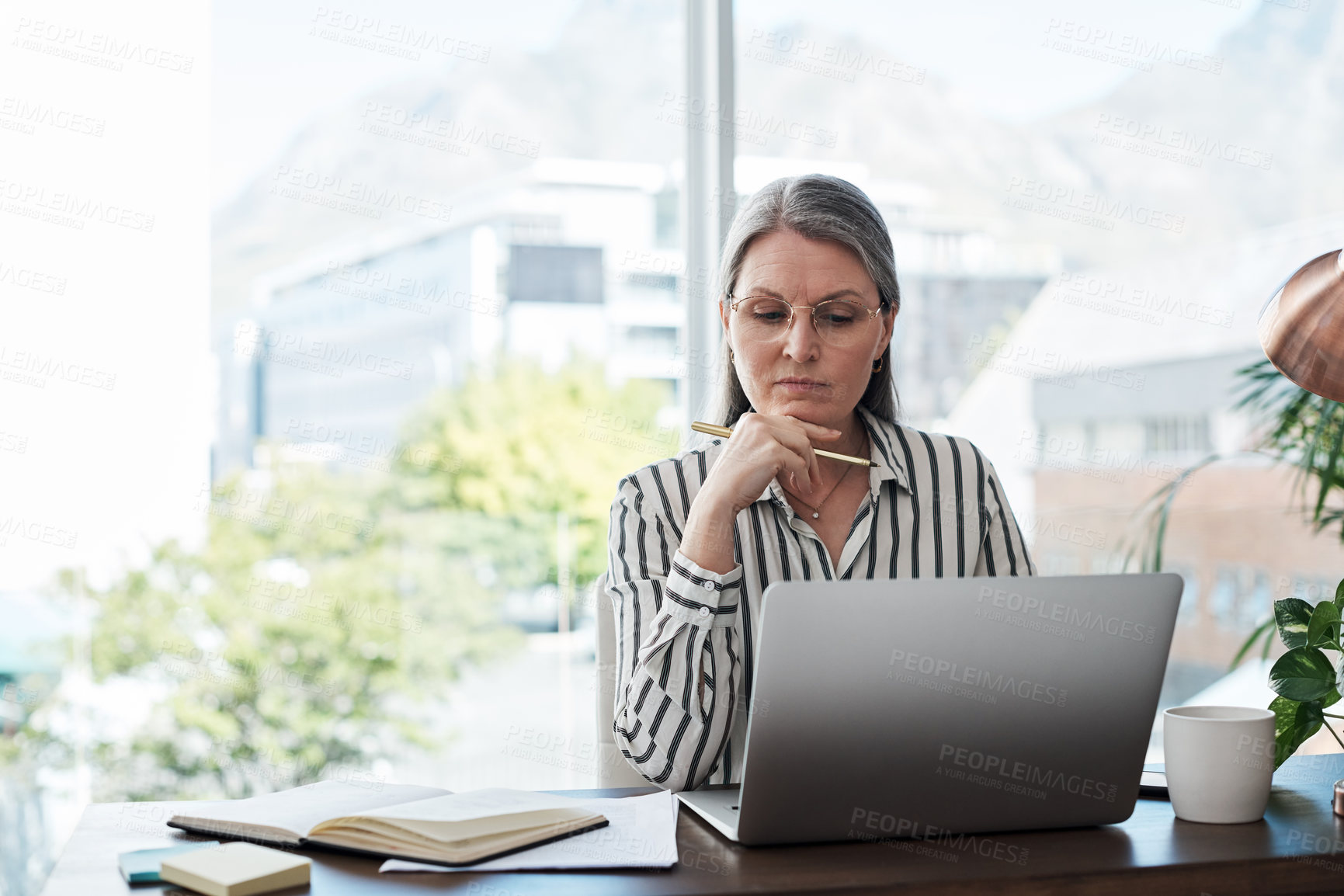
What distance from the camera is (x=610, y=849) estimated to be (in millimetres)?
973

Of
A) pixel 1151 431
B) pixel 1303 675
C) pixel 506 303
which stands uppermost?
pixel 506 303

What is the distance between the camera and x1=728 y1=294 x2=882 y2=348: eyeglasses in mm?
1493

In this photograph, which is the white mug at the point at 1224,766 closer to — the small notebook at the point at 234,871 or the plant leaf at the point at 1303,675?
the plant leaf at the point at 1303,675

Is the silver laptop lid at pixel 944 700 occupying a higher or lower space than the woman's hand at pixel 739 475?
lower

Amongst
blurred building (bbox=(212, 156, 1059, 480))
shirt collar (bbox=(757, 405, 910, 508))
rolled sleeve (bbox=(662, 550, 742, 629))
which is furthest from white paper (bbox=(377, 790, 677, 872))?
blurred building (bbox=(212, 156, 1059, 480))

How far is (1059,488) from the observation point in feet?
9.73

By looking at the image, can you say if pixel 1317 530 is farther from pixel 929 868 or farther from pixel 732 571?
pixel 929 868

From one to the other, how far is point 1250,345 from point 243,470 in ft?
9.13

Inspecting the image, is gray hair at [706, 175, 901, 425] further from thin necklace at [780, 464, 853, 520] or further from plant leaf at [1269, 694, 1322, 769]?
plant leaf at [1269, 694, 1322, 769]

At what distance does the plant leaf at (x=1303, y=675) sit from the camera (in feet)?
3.60

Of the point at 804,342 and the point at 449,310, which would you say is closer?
the point at 804,342

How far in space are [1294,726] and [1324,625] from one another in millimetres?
107

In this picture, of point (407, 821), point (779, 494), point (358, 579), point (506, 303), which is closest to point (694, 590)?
point (779, 494)

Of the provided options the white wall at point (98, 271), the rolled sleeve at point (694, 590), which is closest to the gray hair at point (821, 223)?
the rolled sleeve at point (694, 590)
